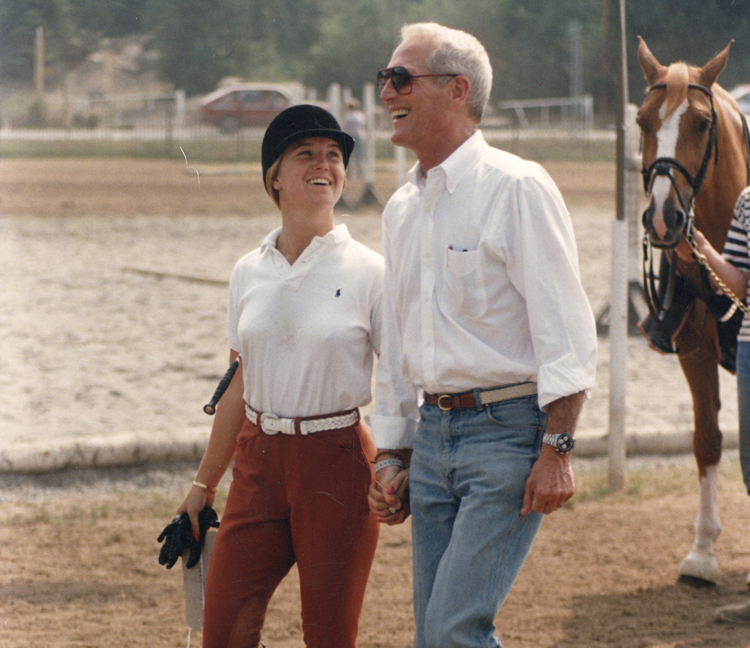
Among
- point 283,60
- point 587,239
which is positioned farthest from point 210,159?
point 587,239

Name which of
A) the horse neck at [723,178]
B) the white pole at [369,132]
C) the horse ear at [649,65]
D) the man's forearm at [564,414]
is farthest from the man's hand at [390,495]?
the white pole at [369,132]

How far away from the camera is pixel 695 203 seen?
13.3 ft

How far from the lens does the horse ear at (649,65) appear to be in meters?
4.02

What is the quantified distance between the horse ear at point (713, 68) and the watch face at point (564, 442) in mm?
2318

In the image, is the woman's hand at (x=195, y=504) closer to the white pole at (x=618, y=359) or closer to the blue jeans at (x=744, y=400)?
the blue jeans at (x=744, y=400)

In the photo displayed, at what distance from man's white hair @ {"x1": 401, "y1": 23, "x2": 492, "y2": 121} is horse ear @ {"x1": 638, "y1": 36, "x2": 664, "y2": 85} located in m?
1.77

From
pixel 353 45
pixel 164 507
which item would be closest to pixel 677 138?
pixel 164 507

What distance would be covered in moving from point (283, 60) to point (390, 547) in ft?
39.5

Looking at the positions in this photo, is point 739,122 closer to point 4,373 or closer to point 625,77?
point 625,77

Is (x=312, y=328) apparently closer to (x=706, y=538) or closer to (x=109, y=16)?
(x=109, y=16)

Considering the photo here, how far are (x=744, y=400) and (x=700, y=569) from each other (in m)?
1.05

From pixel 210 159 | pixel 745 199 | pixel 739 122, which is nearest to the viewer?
pixel 745 199

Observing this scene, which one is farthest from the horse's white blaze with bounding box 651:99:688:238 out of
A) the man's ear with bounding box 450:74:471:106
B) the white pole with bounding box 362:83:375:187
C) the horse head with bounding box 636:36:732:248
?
the white pole with bounding box 362:83:375:187

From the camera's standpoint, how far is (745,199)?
3404mm
